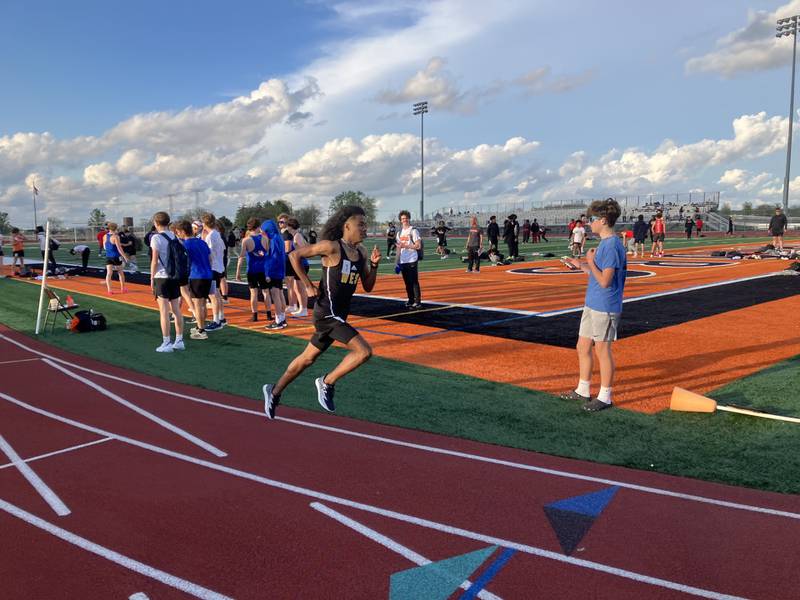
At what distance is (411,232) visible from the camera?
1165cm

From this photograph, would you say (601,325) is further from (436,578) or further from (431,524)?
(436,578)

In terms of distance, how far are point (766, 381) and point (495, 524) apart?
473 cm

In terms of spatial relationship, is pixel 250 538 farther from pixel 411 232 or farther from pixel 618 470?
pixel 411 232

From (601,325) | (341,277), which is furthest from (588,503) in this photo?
(341,277)

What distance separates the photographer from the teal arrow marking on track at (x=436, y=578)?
306cm

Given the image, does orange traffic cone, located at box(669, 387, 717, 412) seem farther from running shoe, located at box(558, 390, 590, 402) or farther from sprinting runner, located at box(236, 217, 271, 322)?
sprinting runner, located at box(236, 217, 271, 322)

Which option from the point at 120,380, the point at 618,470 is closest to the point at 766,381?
the point at 618,470

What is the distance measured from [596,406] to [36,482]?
5245mm

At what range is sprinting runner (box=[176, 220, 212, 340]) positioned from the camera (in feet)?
31.1

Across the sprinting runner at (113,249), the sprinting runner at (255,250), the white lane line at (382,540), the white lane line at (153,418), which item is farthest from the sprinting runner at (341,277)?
the sprinting runner at (113,249)

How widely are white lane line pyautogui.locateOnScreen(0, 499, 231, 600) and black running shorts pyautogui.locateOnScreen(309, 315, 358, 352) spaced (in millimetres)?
2351

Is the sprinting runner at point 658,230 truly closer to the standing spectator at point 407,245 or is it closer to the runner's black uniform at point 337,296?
the standing spectator at point 407,245

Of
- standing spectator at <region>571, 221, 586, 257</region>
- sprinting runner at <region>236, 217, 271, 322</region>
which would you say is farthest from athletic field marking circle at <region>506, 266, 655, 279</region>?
sprinting runner at <region>236, 217, 271, 322</region>

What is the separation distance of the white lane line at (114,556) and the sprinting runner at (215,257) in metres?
6.76
